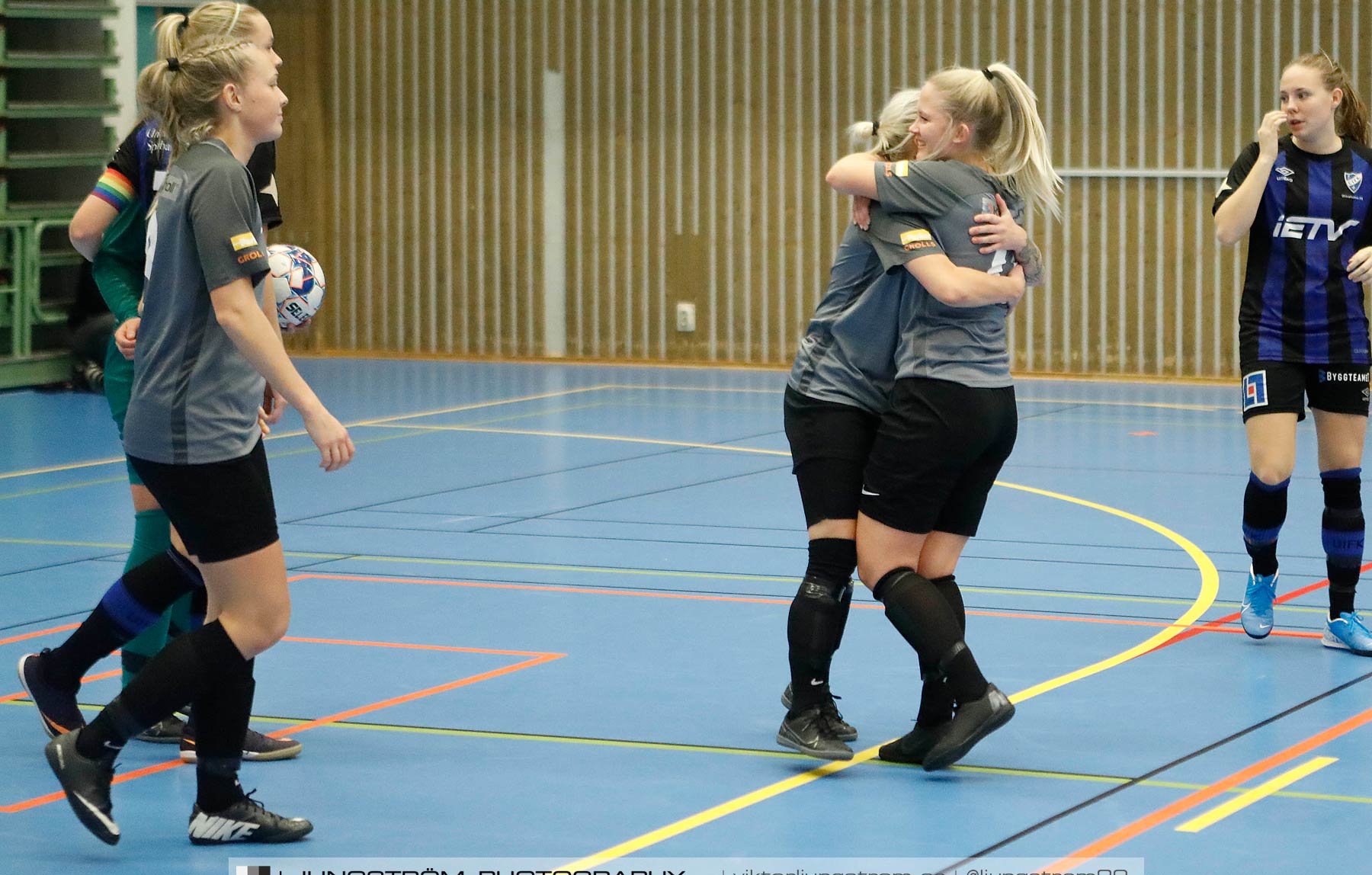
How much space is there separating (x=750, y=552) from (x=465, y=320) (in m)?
10.3

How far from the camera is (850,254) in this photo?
4.46 meters

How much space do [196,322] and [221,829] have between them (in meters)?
1.05

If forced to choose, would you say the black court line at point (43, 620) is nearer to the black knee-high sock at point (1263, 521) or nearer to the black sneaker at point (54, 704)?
the black sneaker at point (54, 704)

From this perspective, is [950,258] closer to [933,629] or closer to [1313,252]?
[933,629]

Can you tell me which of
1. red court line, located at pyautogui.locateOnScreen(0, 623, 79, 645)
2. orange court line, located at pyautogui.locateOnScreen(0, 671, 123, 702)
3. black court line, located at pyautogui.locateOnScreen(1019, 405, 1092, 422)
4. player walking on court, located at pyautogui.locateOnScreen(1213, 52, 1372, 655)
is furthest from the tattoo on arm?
black court line, located at pyautogui.locateOnScreen(1019, 405, 1092, 422)

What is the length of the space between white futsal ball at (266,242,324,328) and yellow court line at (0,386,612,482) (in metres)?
3.84

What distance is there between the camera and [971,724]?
4320 mm

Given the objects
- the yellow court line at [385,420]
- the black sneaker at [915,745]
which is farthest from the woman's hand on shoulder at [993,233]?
the yellow court line at [385,420]

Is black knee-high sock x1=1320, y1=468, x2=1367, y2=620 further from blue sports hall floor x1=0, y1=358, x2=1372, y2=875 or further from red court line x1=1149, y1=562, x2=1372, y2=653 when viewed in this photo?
blue sports hall floor x1=0, y1=358, x2=1372, y2=875

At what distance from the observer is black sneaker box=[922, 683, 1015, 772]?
432 centimetres

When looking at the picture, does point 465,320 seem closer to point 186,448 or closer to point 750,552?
point 750,552

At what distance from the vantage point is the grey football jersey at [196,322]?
3.73 m

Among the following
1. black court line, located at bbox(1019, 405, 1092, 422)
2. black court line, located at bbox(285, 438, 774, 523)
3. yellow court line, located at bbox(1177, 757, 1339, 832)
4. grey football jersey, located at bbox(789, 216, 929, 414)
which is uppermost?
grey football jersey, located at bbox(789, 216, 929, 414)

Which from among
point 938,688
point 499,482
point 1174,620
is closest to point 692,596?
point 1174,620
